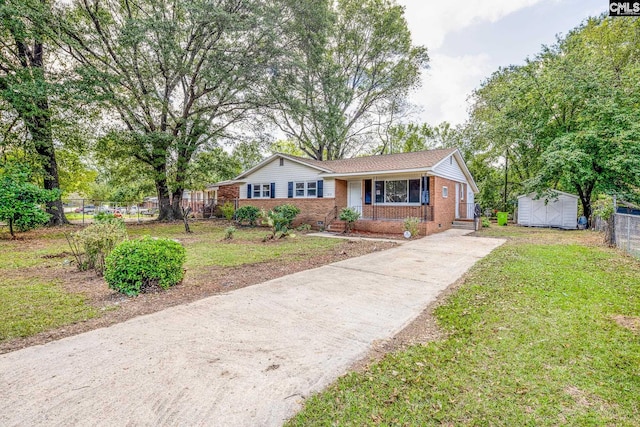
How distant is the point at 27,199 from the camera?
35.2 feet

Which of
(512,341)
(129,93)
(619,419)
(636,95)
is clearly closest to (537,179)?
(636,95)

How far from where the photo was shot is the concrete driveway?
88.4 inches

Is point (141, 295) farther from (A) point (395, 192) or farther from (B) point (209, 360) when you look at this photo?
(A) point (395, 192)

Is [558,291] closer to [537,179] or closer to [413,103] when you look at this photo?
[537,179]

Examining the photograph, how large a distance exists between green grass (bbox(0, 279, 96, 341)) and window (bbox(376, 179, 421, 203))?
13705mm

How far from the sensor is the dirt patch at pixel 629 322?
3.61 metres

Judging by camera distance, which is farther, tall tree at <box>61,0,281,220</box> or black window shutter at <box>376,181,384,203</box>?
black window shutter at <box>376,181,384,203</box>

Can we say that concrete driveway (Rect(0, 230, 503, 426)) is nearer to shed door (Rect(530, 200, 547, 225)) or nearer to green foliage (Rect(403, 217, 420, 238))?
green foliage (Rect(403, 217, 420, 238))

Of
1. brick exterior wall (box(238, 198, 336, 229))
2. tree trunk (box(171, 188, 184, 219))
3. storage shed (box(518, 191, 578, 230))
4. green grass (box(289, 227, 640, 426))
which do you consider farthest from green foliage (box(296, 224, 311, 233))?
storage shed (box(518, 191, 578, 230))

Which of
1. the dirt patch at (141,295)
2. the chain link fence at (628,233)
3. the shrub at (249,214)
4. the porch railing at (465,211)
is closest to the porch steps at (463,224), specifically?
the porch railing at (465,211)

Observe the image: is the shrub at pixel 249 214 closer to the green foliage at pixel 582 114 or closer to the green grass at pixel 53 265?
the green grass at pixel 53 265

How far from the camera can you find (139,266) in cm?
502

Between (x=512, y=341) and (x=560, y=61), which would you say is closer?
(x=512, y=341)

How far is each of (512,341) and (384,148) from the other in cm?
2758
